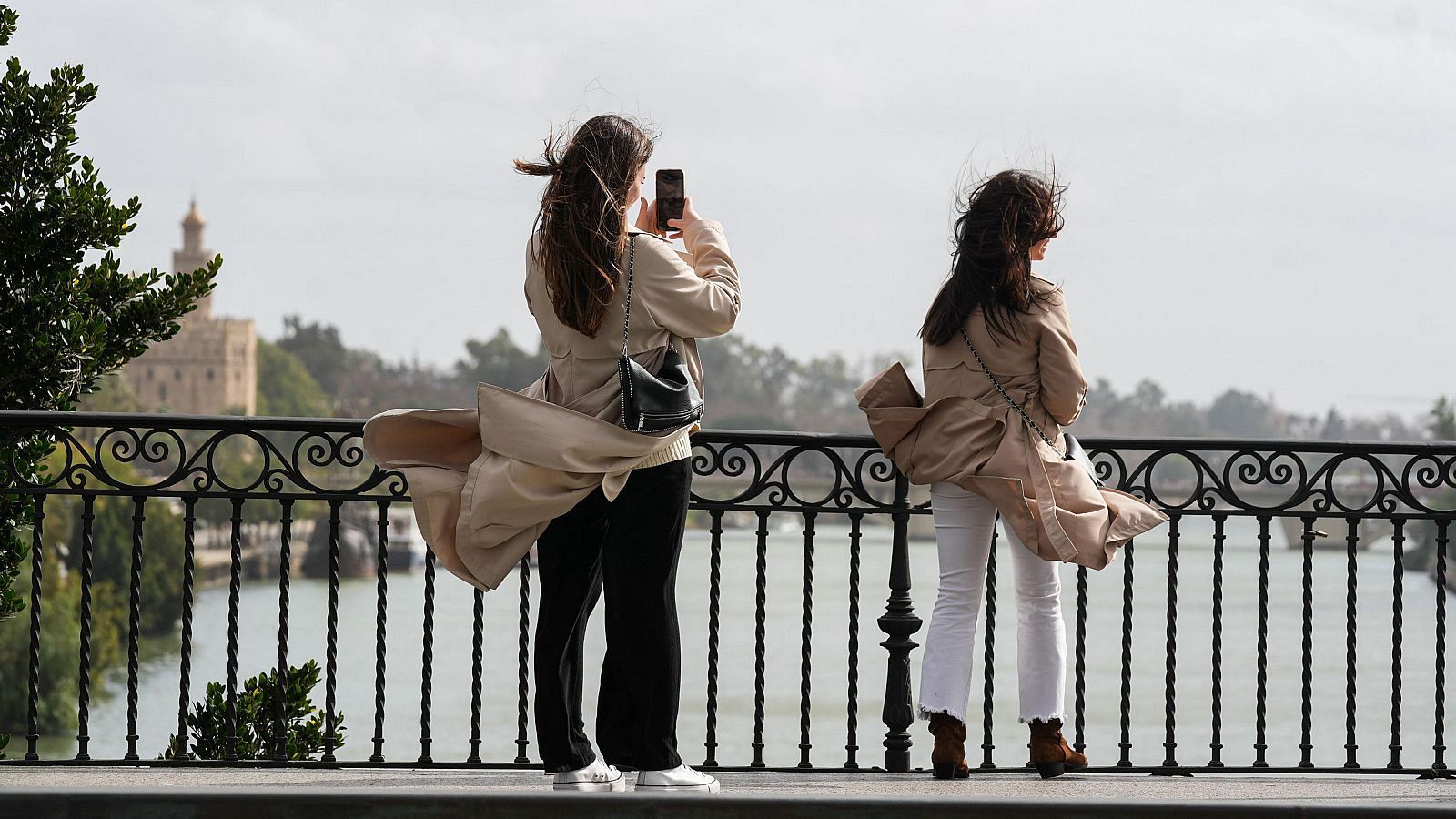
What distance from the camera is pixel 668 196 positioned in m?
3.34

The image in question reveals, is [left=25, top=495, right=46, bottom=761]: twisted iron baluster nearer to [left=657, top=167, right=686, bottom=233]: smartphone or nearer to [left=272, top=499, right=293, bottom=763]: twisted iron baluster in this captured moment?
[left=272, top=499, right=293, bottom=763]: twisted iron baluster

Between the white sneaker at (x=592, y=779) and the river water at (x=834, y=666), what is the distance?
25.6 m

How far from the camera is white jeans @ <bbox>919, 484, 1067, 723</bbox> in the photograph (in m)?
3.61

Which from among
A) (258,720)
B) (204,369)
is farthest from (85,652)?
(204,369)

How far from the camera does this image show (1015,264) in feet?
11.4

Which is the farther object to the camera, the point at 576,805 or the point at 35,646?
the point at 35,646

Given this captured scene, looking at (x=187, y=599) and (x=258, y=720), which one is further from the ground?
(x=187, y=599)

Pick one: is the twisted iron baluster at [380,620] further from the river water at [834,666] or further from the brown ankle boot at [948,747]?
the river water at [834,666]

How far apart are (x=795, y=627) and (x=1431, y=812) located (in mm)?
46464

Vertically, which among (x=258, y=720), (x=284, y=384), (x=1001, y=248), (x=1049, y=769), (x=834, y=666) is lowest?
(x=834, y=666)

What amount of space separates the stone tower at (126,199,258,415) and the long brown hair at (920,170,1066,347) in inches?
3922

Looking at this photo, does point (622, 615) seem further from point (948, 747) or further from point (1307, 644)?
point (1307, 644)

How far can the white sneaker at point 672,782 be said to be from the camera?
3.24 m

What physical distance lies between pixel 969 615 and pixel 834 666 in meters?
40.9
